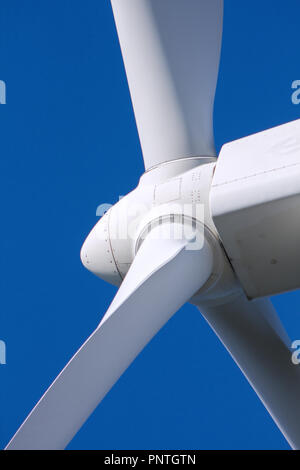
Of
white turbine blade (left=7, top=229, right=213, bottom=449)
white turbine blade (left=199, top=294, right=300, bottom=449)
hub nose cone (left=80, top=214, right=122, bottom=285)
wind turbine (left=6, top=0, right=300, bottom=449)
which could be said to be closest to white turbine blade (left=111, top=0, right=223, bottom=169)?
wind turbine (left=6, top=0, right=300, bottom=449)

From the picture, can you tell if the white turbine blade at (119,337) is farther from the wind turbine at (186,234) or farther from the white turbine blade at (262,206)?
the white turbine blade at (262,206)

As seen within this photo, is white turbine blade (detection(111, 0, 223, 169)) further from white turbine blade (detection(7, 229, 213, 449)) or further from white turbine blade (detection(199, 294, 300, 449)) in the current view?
white turbine blade (detection(199, 294, 300, 449))

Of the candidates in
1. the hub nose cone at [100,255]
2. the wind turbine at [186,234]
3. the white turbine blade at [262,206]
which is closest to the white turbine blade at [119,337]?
the wind turbine at [186,234]

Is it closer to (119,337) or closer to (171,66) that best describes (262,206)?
(119,337)

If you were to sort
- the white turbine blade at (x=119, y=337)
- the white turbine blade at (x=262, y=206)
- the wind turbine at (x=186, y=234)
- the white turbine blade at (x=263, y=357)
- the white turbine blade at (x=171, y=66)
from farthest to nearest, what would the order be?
the white turbine blade at (x=263, y=357) → the white turbine blade at (x=171, y=66) → the white turbine blade at (x=262, y=206) → the wind turbine at (x=186, y=234) → the white turbine blade at (x=119, y=337)

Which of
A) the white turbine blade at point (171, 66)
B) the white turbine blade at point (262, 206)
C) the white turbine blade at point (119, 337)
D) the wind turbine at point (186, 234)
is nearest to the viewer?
the white turbine blade at point (119, 337)
